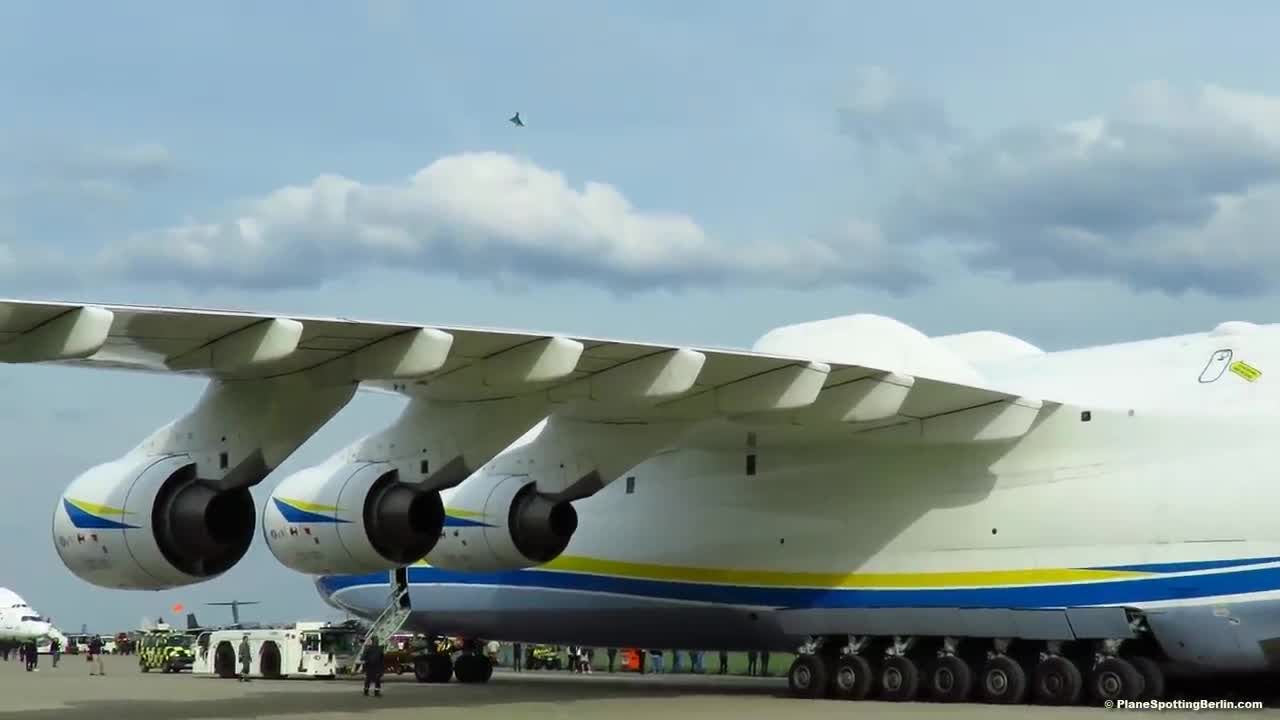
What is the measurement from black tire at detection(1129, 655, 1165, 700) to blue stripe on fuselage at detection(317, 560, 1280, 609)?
73cm

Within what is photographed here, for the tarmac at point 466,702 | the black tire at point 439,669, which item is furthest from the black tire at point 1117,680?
the black tire at point 439,669

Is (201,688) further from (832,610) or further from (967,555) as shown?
(967,555)

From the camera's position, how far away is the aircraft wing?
11.6m

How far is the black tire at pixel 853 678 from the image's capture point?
647 inches

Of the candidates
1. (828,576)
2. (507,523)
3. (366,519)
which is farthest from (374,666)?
(828,576)

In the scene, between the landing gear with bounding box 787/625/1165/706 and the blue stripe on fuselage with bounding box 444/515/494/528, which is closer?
the landing gear with bounding box 787/625/1165/706

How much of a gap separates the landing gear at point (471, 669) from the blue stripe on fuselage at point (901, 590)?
2132 mm

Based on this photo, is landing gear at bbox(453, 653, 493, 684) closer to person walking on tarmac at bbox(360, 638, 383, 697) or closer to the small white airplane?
person walking on tarmac at bbox(360, 638, 383, 697)

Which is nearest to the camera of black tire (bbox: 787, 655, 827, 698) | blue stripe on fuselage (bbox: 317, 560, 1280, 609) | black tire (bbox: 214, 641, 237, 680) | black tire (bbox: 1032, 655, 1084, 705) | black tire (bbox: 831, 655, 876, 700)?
blue stripe on fuselage (bbox: 317, 560, 1280, 609)

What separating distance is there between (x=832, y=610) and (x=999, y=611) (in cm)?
193

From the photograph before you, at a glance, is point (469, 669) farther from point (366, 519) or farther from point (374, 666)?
point (366, 519)

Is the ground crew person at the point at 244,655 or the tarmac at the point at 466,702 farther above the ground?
the ground crew person at the point at 244,655

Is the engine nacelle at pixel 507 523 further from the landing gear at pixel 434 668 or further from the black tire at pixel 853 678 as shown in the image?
the landing gear at pixel 434 668

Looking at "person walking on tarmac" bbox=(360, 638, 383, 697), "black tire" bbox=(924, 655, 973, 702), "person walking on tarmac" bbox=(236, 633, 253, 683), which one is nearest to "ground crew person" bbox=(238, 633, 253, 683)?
"person walking on tarmac" bbox=(236, 633, 253, 683)
